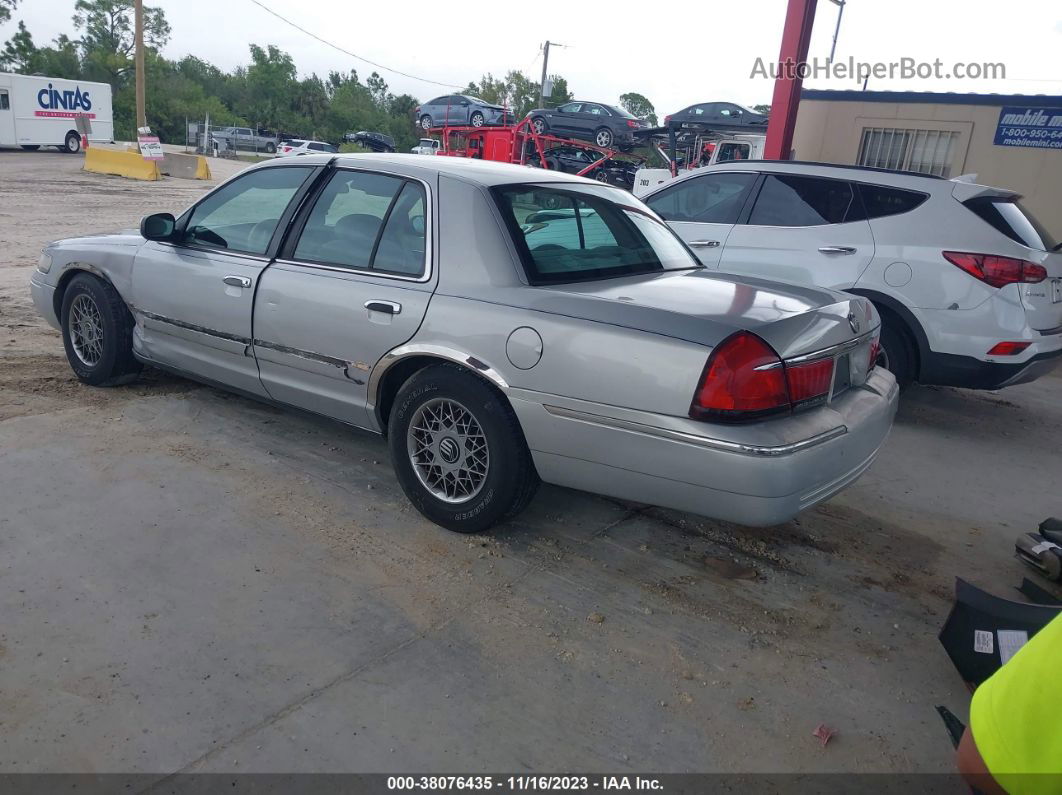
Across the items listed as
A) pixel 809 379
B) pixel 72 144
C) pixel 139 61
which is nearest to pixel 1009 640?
pixel 809 379

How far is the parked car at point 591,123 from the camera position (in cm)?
2266

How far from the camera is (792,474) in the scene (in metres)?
2.97

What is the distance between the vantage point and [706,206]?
695cm

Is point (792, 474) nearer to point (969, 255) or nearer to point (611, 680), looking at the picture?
point (611, 680)

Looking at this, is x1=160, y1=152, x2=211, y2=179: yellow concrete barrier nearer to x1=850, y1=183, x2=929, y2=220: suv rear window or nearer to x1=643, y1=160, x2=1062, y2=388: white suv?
x1=643, y1=160, x2=1062, y2=388: white suv

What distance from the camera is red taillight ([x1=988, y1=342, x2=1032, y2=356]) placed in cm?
539

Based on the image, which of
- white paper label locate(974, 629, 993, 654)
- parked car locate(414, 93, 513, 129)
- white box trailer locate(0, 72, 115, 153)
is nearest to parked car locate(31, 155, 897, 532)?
white paper label locate(974, 629, 993, 654)

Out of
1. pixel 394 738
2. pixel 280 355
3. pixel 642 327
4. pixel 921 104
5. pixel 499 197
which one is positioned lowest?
pixel 394 738

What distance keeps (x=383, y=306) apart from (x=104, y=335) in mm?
2383

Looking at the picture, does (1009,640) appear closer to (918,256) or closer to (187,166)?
(918,256)

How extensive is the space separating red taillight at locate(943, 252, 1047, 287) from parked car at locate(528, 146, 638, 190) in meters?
16.5

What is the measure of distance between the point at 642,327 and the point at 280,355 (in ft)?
6.61

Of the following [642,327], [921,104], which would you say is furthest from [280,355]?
[921,104]

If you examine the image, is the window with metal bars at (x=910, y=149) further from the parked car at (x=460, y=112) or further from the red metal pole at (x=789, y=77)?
the parked car at (x=460, y=112)
